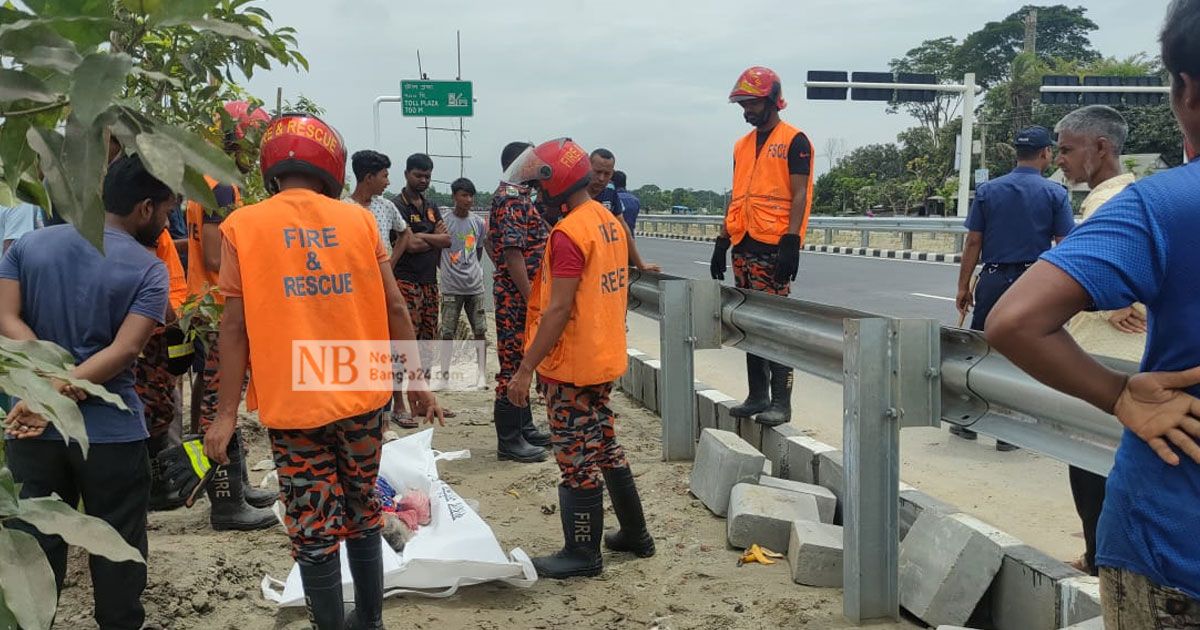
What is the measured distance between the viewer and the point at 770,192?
5.49 metres

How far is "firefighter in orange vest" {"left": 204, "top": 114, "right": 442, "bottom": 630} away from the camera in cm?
298

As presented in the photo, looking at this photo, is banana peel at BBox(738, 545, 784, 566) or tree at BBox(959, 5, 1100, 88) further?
tree at BBox(959, 5, 1100, 88)

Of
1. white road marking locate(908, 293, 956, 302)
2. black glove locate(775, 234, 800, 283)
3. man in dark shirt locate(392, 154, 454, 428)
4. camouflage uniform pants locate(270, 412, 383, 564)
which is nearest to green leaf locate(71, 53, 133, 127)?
camouflage uniform pants locate(270, 412, 383, 564)

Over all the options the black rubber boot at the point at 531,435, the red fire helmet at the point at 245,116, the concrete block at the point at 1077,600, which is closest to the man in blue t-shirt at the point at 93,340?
the red fire helmet at the point at 245,116

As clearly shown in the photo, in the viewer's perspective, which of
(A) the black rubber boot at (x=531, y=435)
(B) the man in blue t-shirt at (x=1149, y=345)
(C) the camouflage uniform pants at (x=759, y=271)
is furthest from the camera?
(A) the black rubber boot at (x=531, y=435)

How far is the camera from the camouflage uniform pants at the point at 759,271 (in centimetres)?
559

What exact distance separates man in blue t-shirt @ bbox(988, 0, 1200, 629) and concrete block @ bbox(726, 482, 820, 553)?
2.40 metres

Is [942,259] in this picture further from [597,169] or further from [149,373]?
[149,373]

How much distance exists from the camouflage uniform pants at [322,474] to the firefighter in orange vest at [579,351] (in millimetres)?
902

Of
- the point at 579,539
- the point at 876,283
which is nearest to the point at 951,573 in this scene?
the point at 579,539

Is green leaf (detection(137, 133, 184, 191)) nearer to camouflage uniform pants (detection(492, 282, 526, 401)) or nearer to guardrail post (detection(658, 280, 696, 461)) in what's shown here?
guardrail post (detection(658, 280, 696, 461))

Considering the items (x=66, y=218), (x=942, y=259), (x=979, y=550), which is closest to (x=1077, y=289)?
(x=66, y=218)

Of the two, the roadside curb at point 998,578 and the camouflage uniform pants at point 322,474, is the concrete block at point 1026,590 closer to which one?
the roadside curb at point 998,578

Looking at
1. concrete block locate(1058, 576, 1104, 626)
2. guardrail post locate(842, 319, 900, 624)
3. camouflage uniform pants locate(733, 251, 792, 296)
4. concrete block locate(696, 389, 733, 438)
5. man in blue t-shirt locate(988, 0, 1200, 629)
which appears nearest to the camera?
man in blue t-shirt locate(988, 0, 1200, 629)
